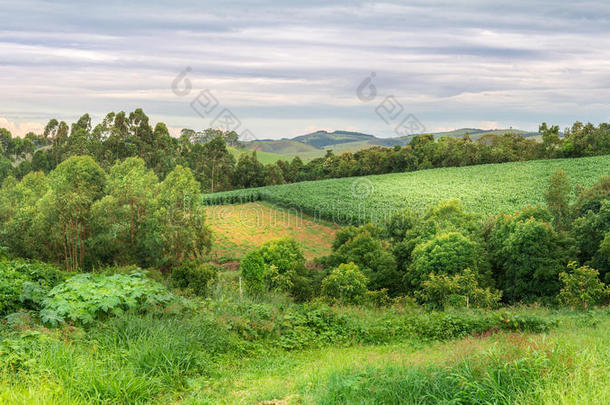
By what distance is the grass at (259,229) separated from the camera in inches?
1966

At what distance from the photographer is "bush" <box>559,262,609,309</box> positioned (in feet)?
58.1

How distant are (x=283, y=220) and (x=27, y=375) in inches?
2267

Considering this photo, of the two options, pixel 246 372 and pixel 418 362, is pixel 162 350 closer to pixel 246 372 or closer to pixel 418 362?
pixel 246 372

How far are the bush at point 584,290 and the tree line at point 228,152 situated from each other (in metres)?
59.4

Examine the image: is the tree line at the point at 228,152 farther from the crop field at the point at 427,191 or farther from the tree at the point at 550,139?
the crop field at the point at 427,191

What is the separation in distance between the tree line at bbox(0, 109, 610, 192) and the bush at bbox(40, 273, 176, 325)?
195 feet

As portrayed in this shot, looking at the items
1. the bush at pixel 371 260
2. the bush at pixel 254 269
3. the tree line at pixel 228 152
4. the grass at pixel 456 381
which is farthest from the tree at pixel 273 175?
the grass at pixel 456 381

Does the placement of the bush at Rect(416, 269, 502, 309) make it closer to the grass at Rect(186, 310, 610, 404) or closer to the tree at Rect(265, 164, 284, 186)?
the grass at Rect(186, 310, 610, 404)

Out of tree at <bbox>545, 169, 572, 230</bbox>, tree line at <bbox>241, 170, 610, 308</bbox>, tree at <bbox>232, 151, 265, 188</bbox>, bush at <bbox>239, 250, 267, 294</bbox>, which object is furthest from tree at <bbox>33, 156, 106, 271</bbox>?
tree at <bbox>232, 151, 265, 188</bbox>

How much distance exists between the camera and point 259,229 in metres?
57.9

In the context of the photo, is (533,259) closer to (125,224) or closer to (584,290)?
(584,290)

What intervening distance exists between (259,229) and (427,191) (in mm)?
27273

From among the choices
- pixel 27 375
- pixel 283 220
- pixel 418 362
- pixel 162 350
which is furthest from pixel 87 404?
pixel 283 220

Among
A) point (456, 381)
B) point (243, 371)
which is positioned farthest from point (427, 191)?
point (456, 381)
